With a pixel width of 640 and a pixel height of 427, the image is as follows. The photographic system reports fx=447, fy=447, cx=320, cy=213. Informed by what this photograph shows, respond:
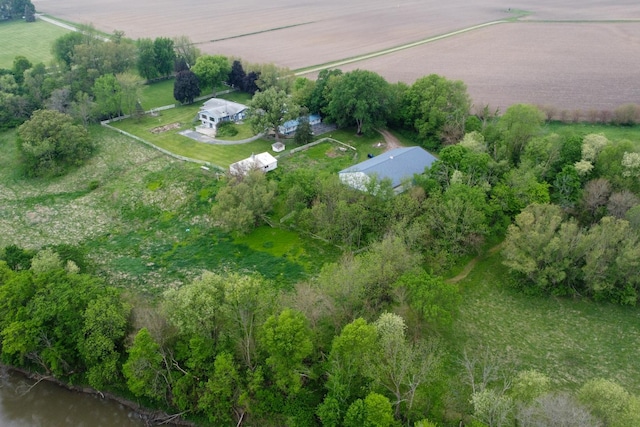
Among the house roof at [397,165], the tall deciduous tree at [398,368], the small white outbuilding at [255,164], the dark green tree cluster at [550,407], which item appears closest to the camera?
the dark green tree cluster at [550,407]

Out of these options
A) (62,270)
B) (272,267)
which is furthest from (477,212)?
(62,270)

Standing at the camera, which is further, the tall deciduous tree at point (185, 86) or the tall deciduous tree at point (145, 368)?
the tall deciduous tree at point (185, 86)

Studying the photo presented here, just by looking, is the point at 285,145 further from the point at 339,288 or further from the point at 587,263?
the point at 587,263

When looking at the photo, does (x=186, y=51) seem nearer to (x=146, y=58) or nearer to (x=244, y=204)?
A: (x=146, y=58)

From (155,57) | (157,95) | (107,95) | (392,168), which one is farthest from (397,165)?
(155,57)

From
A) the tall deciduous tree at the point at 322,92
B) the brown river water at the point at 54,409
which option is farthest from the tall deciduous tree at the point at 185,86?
the brown river water at the point at 54,409

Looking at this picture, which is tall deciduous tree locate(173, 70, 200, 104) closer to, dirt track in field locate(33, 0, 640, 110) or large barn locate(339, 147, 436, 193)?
dirt track in field locate(33, 0, 640, 110)

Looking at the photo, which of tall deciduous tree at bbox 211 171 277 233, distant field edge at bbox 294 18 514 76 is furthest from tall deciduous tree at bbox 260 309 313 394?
distant field edge at bbox 294 18 514 76

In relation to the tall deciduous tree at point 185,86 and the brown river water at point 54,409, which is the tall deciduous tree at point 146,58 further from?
the brown river water at point 54,409
